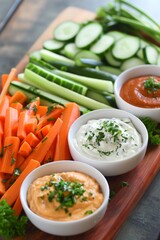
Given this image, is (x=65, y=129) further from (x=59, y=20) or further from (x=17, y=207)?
(x=59, y=20)

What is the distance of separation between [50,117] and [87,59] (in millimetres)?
881

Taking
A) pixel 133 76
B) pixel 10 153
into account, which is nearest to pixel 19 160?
pixel 10 153

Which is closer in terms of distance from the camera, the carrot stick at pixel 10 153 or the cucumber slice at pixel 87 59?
the carrot stick at pixel 10 153

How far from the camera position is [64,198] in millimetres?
3244

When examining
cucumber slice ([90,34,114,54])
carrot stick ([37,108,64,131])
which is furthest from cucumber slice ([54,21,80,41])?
carrot stick ([37,108,64,131])

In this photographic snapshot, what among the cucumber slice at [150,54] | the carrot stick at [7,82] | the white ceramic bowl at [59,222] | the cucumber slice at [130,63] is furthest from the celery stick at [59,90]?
the white ceramic bowl at [59,222]

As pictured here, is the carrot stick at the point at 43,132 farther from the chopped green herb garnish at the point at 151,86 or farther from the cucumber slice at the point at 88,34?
the cucumber slice at the point at 88,34

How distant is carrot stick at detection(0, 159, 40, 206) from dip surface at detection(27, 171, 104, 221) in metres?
0.19

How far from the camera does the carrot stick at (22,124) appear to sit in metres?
3.89

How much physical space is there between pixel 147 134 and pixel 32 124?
2.80 ft

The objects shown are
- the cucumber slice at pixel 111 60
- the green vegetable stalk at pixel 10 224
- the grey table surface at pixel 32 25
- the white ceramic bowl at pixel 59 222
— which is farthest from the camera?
the cucumber slice at pixel 111 60

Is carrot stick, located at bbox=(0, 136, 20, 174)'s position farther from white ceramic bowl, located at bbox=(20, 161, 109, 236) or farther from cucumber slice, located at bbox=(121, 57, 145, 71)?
cucumber slice, located at bbox=(121, 57, 145, 71)

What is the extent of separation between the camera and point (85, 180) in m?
3.43

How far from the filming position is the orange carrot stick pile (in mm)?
3656
